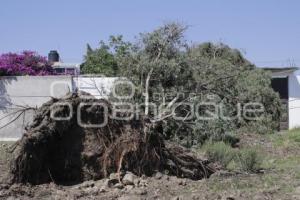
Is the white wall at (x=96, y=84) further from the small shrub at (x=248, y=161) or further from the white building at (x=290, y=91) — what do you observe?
the white building at (x=290, y=91)

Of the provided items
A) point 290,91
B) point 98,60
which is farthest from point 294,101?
point 98,60

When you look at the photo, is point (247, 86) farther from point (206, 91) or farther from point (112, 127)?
point (112, 127)

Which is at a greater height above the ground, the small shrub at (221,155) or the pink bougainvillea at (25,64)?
the pink bougainvillea at (25,64)

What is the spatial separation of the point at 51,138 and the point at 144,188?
2064 mm

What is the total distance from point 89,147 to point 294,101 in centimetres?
1398

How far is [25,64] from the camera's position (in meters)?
19.3

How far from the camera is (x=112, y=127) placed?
9.52 metres

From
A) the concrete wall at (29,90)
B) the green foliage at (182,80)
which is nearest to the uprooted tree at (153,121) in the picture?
the green foliage at (182,80)

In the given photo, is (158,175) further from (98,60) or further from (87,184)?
(98,60)

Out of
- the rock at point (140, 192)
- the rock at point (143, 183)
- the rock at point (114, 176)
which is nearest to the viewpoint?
the rock at point (140, 192)

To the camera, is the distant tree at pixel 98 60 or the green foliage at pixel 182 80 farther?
the distant tree at pixel 98 60

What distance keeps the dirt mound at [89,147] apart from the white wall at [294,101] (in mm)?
12436

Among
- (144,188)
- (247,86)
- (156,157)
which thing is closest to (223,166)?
(156,157)

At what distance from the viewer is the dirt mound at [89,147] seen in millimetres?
9125
